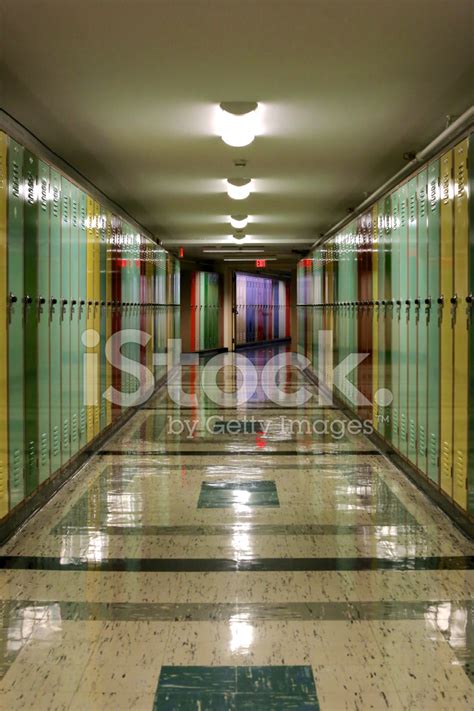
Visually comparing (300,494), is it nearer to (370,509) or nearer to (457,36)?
(370,509)

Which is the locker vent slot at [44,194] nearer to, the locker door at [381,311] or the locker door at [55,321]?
the locker door at [55,321]

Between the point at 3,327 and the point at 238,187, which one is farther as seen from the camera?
the point at 238,187

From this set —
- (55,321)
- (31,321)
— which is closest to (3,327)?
(31,321)

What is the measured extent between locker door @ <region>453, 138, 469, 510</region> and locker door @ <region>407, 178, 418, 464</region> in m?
1.09

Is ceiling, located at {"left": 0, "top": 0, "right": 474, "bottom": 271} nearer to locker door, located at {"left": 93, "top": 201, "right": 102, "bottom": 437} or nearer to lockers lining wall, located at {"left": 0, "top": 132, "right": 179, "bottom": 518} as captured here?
lockers lining wall, located at {"left": 0, "top": 132, "right": 179, "bottom": 518}

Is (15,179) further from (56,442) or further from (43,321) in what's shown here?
(56,442)

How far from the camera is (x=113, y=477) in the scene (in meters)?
5.92

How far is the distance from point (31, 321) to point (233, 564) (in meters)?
1.85

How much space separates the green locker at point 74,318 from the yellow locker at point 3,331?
170cm

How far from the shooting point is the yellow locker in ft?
13.3

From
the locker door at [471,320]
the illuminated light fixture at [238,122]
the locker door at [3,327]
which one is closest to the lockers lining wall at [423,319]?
the locker door at [471,320]

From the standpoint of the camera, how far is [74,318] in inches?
239

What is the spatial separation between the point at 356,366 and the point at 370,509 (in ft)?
12.4

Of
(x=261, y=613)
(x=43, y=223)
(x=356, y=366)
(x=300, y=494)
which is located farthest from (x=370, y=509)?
(x=356, y=366)
